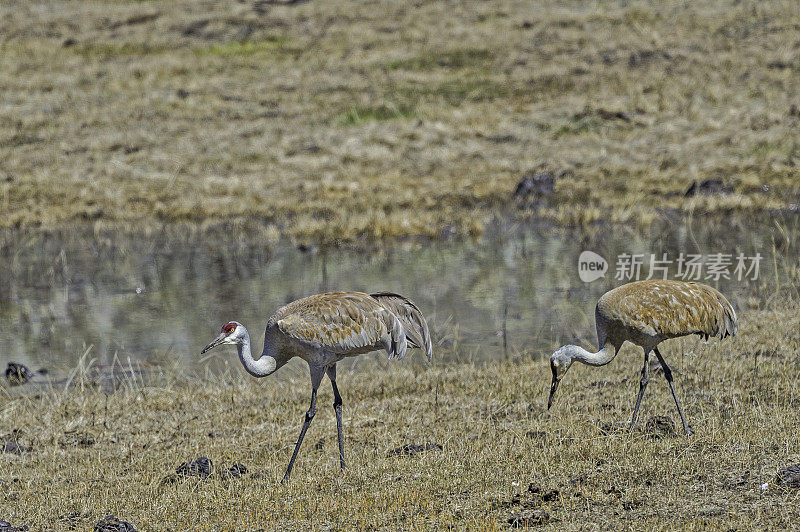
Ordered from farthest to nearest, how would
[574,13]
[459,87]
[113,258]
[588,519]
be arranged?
1. [574,13]
2. [459,87]
3. [113,258]
4. [588,519]

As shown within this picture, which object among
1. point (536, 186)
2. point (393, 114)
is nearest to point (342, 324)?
point (536, 186)

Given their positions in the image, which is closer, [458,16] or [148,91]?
[148,91]

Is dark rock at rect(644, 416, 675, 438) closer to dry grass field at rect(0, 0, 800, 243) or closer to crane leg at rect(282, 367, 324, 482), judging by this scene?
crane leg at rect(282, 367, 324, 482)

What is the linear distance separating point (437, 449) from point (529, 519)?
223 centimetres

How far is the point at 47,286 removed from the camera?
19531 mm

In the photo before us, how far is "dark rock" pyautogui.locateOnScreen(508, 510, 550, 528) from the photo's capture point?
690 centimetres

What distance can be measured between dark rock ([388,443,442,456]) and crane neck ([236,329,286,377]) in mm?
1381

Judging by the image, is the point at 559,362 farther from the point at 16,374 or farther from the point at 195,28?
the point at 195,28

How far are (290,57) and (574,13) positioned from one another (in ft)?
38.7

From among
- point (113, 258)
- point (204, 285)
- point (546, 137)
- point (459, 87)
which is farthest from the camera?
point (459, 87)

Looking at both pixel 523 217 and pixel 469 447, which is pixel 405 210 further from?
pixel 469 447

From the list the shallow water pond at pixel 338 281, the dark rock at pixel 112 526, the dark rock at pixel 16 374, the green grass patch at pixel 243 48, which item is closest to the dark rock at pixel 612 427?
the shallow water pond at pixel 338 281

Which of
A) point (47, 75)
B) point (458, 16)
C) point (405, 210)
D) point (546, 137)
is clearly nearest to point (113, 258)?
point (405, 210)

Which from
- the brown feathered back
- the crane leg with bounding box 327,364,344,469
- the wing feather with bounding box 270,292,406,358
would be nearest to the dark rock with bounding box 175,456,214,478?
the crane leg with bounding box 327,364,344,469
